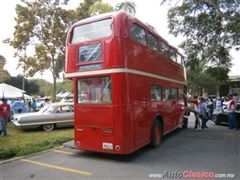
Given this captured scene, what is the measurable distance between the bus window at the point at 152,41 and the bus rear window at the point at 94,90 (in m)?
2.44

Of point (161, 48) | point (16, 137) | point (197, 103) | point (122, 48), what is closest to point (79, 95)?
point (122, 48)

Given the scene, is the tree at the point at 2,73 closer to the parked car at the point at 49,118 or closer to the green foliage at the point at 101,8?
the green foliage at the point at 101,8

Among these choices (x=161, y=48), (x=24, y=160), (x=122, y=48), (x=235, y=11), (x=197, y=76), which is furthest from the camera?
(x=197, y=76)

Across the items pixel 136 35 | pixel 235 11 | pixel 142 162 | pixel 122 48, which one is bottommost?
pixel 142 162

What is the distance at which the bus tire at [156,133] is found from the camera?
25.4 ft

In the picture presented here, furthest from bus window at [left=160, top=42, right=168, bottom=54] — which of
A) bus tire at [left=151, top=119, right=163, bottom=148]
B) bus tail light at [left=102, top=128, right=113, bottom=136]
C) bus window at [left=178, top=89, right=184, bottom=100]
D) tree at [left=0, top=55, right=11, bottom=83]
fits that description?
tree at [left=0, top=55, right=11, bottom=83]

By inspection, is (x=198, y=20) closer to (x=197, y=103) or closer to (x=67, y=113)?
(x=197, y=103)

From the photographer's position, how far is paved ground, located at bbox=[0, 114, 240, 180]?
210 inches

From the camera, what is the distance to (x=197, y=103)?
12.6m

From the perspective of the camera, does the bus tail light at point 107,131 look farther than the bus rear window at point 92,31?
No

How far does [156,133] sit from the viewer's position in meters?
8.07

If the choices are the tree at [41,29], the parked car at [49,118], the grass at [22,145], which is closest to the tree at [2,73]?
the tree at [41,29]

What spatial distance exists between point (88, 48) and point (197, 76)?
29758 mm

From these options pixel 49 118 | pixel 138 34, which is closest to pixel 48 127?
pixel 49 118
